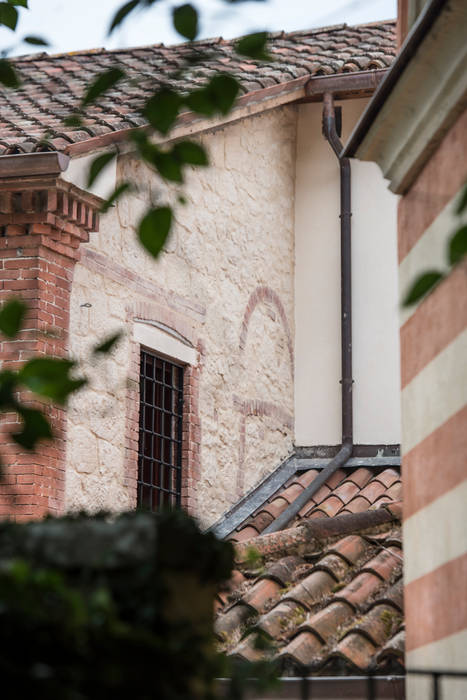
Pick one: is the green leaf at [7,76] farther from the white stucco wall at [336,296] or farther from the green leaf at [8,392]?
the white stucco wall at [336,296]

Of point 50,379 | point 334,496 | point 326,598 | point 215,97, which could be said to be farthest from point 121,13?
point 334,496

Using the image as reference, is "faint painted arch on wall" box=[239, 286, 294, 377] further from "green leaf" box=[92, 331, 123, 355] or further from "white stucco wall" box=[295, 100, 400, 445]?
"green leaf" box=[92, 331, 123, 355]

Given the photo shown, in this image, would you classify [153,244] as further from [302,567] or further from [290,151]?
[290,151]

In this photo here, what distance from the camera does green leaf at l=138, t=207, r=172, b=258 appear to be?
2.33 m

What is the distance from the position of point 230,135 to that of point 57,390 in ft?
27.6

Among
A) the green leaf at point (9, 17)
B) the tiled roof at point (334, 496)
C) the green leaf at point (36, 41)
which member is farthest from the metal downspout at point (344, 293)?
the green leaf at point (36, 41)

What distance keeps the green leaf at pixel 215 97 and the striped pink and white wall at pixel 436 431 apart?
168 centimetres

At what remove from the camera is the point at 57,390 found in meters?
2.13

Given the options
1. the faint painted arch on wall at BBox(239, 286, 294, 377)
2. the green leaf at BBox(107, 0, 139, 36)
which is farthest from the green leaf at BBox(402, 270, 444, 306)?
the faint painted arch on wall at BBox(239, 286, 294, 377)

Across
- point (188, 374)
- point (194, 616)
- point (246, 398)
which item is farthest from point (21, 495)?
point (194, 616)

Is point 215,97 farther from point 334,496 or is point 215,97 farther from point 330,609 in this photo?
point 334,496

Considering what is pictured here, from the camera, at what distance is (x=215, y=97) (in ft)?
8.11

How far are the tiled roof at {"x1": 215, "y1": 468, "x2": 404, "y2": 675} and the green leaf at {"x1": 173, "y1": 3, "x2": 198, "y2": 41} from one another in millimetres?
Result: 3213

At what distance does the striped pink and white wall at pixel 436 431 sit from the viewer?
414 cm
